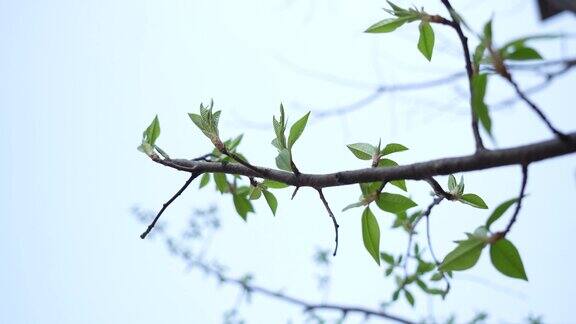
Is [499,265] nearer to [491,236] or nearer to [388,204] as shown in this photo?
[491,236]

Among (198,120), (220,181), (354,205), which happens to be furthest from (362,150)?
(220,181)

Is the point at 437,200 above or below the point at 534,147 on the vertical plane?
below

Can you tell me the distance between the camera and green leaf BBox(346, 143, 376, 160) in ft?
3.42

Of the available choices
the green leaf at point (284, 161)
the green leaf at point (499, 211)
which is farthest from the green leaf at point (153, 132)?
the green leaf at point (499, 211)

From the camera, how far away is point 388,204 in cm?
96

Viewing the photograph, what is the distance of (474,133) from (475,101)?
82 millimetres

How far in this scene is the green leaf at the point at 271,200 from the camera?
1189mm

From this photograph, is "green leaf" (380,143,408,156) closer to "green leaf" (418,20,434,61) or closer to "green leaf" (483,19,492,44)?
"green leaf" (418,20,434,61)

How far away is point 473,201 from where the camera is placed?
0.97m

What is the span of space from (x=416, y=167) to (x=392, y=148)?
30 centimetres

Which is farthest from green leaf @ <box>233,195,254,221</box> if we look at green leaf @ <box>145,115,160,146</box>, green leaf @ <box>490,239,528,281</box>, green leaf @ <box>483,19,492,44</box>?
green leaf @ <box>483,19,492,44</box>

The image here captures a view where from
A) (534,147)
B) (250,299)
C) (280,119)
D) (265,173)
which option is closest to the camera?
(534,147)

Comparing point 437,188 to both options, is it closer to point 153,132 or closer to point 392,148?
point 392,148

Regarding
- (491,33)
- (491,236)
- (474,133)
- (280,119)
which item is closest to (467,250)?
(491,236)
